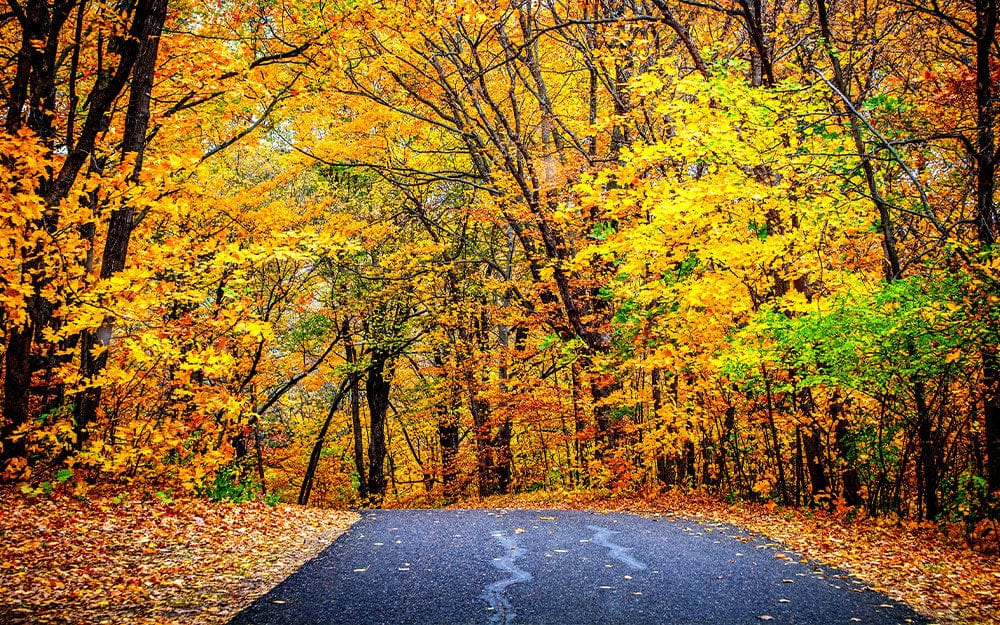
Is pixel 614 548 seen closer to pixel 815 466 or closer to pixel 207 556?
pixel 207 556

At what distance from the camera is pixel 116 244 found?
Result: 8.24 meters

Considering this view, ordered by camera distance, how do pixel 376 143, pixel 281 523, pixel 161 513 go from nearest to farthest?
pixel 161 513 < pixel 281 523 < pixel 376 143

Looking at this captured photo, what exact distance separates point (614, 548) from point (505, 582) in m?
1.95

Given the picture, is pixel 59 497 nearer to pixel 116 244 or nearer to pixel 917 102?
pixel 116 244

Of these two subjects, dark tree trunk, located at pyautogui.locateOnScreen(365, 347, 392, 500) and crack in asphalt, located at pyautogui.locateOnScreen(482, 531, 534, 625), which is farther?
dark tree trunk, located at pyautogui.locateOnScreen(365, 347, 392, 500)

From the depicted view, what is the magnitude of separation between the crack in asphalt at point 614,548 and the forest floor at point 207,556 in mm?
1854

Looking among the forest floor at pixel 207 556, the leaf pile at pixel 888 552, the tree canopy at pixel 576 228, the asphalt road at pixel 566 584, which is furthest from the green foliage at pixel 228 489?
the leaf pile at pixel 888 552

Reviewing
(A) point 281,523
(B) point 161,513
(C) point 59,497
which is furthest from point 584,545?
(C) point 59,497

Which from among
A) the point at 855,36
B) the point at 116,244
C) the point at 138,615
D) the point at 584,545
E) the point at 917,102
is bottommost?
the point at 584,545

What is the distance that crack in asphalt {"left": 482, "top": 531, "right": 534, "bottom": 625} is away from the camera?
14.8 ft

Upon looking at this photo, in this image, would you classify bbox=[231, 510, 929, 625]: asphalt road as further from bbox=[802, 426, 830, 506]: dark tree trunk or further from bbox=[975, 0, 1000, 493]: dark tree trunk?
bbox=[802, 426, 830, 506]: dark tree trunk

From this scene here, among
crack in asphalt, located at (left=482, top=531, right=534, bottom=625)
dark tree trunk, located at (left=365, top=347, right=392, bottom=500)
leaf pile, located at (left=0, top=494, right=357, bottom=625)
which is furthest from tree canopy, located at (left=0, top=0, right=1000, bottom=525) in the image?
crack in asphalt, located at (left=482, top=531, right=534, bottom=625)

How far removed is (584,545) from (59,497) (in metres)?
6.46

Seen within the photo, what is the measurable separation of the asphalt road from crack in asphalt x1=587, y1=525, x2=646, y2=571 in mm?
12
